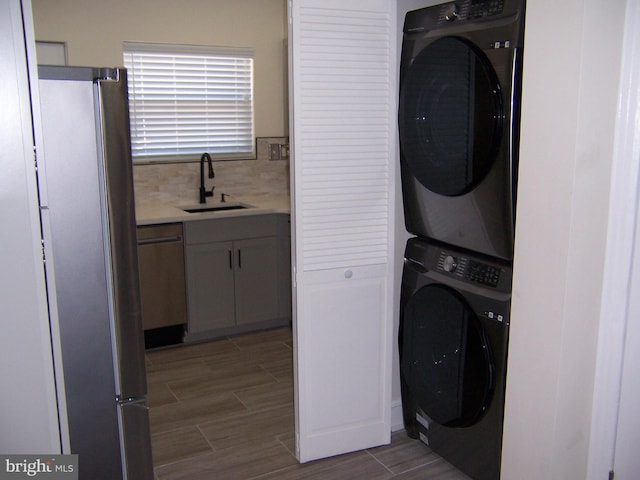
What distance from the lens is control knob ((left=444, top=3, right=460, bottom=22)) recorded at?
7.51 ft

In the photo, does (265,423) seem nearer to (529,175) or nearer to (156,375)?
(156,375)

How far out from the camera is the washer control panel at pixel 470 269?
2.25 m

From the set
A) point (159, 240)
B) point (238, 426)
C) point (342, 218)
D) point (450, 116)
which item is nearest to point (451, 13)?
point (450, 116)

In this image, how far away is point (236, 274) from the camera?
13.8 feet

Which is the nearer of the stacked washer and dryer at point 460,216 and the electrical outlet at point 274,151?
the stacked washer and dryer at point 460,216

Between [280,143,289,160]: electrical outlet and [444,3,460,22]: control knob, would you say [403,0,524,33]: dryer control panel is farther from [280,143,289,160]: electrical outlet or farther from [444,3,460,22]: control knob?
[280,143,289,160]: electrical outlet

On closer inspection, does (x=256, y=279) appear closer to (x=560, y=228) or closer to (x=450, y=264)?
(x=450, y=264)

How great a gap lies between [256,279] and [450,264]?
2085 millimetres

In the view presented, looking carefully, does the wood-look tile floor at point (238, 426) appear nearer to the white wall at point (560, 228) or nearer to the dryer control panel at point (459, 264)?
the white wall at point (560, 228)

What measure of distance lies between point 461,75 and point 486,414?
1.30m

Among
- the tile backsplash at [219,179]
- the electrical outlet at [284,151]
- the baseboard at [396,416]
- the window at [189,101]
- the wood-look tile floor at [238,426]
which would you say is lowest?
the wood-look tile floor at [238,426]

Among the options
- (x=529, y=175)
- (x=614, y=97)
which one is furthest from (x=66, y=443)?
(x=614, y=97)

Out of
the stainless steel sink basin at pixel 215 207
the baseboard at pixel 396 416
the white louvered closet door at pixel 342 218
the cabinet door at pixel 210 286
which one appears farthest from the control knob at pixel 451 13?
the stainless steel sink basin at pixel 215 207

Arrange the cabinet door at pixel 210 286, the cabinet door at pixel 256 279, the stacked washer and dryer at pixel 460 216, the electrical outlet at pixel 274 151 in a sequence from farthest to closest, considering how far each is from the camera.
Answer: the electrical outlet at pixel 274 151 < the cabinet door at pixel 256 279 < the cabinet door at pixel 210 286 < the stacked washer and dryer at pixel 460 216
